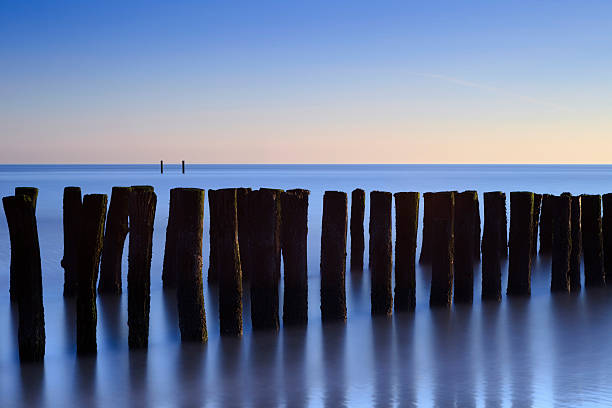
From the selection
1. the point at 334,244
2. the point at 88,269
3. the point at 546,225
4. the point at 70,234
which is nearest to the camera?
the point at 88,269

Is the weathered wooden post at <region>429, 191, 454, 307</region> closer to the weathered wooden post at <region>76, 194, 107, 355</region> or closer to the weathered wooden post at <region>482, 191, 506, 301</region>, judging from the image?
the weathered wooden post at <region>482, 191, 506, 301</region>

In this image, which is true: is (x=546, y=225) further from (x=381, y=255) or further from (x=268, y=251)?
(x=268, y=251)

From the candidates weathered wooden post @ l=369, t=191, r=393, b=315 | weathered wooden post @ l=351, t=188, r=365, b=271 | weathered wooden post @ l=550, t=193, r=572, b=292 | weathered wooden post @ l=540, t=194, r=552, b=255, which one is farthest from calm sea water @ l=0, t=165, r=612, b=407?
weathered wooden post @ l=540, t=194, r=552, b=255

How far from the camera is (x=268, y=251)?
642 centimetres

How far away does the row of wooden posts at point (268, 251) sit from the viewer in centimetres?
594

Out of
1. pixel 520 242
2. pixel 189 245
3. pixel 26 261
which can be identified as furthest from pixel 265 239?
pixel 520 242

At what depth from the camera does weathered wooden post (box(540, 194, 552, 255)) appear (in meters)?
10.8

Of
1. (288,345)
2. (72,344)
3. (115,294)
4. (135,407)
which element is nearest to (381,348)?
(288,345)

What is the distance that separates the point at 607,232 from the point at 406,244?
3236 millimetres

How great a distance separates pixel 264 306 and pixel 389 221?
5.01 ft

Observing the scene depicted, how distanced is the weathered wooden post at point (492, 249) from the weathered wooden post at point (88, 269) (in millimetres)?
4044

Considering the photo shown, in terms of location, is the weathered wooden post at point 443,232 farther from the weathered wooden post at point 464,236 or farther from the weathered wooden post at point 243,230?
the weathered wooden post at point 243,230

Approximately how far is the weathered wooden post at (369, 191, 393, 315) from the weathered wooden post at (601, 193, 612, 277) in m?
3.20

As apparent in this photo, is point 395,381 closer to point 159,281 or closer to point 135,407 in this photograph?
point 135,407
